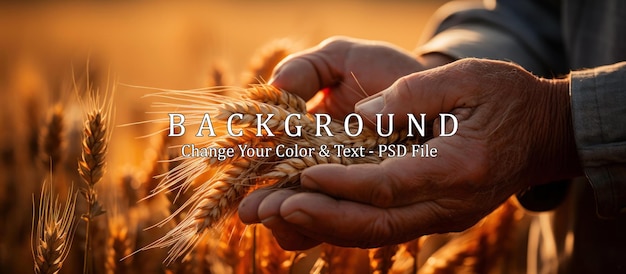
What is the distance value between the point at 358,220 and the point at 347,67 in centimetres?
75

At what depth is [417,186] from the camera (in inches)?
66.1

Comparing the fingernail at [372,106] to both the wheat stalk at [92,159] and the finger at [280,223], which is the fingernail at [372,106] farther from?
the wheat stalk at [92,159]

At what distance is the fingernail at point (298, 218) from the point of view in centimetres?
156

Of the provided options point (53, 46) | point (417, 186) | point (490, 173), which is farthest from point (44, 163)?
point (53, 46)

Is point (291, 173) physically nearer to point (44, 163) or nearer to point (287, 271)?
point (287, 271)

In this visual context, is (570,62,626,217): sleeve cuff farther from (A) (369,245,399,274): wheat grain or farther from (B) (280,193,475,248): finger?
(A) (369,245,399,274): wheat grain

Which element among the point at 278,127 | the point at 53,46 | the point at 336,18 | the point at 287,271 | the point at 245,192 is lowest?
the point at 287,271

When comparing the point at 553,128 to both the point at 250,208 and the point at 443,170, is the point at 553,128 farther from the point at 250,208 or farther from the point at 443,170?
the point at 250,208

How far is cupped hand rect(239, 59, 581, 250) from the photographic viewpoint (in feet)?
5.28

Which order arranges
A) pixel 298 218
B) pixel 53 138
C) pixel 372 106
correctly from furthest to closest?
pixel 53 138
pixel 372 106
pixel 298 218

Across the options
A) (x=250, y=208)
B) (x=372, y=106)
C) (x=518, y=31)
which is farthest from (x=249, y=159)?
(x=518, y=31)

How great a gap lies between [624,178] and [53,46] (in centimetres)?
949

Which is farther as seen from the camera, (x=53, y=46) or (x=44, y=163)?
(x=53, y=46)

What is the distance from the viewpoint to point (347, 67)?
2197 millimetres
